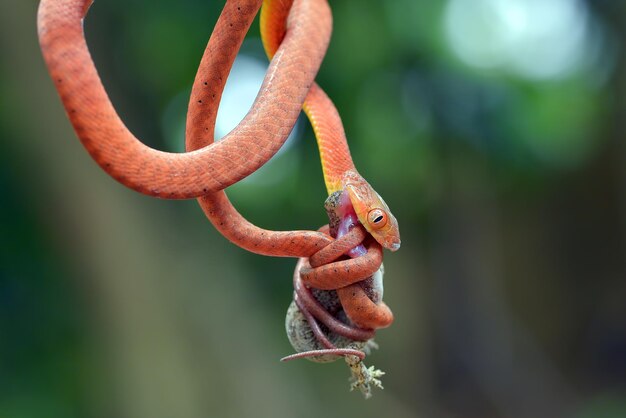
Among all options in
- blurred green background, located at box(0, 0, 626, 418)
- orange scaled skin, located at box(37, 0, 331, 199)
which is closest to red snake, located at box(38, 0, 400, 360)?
orange scaled skin, located at box(37, 0, 331, 199)

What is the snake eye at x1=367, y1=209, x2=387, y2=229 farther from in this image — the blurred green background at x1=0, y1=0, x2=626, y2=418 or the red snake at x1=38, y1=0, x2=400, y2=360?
the blurred green background at x1=0, y1=0, x2=626, y2=418

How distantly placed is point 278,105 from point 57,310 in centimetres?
624

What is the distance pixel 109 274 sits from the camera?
578 centimetres

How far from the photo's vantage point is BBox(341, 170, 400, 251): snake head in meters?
1.20

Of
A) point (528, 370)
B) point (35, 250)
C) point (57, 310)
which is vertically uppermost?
point (35, 250)

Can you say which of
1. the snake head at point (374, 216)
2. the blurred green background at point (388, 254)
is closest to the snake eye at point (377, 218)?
the snake head at point (374, 216)

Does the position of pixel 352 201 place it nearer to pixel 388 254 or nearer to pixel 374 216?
pixel 374 216

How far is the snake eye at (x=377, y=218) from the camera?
3.91 ft

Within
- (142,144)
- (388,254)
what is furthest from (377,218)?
(388,254)

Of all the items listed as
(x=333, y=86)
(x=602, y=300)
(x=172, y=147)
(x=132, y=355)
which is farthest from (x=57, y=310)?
(x=602, y=300)

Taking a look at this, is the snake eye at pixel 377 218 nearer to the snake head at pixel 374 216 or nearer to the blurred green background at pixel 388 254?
the snake head at pixel 374 216

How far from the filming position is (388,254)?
883 cm

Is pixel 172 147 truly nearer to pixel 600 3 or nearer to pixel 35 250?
pixel 35 250

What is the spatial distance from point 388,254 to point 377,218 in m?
7.70
